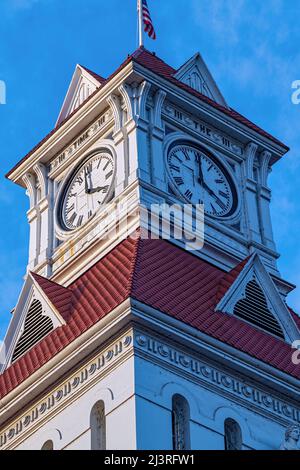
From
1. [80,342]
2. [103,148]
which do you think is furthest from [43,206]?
[80,342]

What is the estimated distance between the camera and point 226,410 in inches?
1917

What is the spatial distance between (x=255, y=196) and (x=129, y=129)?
5487 millimetres

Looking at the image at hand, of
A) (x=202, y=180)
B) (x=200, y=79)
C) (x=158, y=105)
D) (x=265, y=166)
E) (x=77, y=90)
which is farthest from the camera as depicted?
(x=200, y=79)

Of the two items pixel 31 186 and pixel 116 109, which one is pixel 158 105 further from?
pixel 31 186

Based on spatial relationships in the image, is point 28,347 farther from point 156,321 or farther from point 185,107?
point 185,107

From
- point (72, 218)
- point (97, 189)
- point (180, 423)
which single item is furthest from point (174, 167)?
point (180, 423)

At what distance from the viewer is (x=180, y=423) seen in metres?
47.4

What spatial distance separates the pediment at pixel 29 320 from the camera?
173 ft

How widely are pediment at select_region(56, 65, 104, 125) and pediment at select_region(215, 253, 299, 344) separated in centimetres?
1062

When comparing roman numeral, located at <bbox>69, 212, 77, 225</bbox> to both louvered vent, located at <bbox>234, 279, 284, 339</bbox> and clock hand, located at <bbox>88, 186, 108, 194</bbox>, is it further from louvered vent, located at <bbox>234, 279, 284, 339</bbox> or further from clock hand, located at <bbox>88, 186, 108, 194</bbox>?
louvered vent, located at <bbox>234, 279, 284, 339</bbox>

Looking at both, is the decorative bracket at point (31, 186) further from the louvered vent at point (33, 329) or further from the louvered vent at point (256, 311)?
the louvered vent at point (256, 311)

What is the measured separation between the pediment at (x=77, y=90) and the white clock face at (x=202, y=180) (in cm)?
492

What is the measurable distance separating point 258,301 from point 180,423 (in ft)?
23.9
